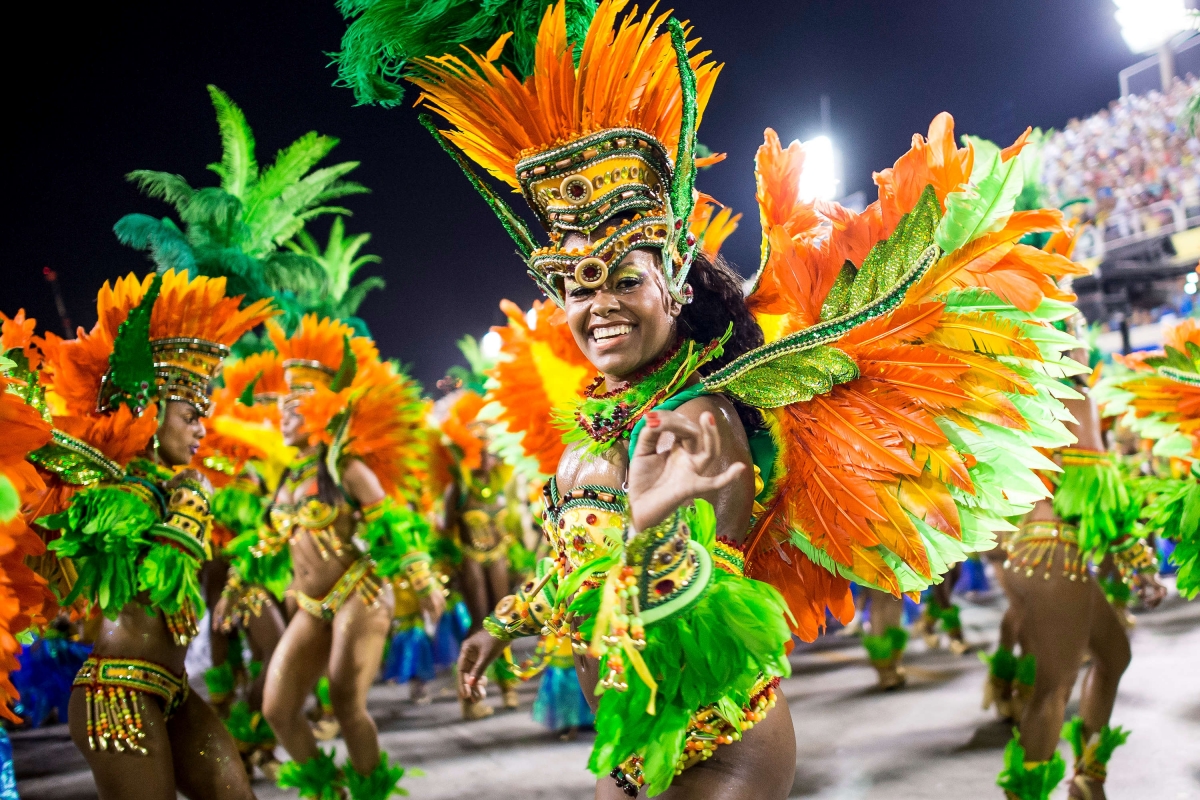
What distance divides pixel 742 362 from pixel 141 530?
2.22m

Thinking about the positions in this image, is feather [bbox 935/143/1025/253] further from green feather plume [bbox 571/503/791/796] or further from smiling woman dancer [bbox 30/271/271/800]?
smiling woman dancer [bbox 30/271/271/800]

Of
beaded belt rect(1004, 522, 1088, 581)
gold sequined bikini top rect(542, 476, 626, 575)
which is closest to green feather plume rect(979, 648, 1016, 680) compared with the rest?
beaded belt rect(1004, 522, 1088, 581)

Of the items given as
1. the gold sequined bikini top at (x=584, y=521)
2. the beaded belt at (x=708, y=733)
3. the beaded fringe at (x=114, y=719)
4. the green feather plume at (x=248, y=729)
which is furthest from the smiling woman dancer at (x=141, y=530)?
the green feather plume at (x=248, y=729)

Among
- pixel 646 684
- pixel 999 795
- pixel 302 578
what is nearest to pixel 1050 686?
pixel 999 795

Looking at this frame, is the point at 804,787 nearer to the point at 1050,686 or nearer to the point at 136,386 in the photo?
the point at 1050,686

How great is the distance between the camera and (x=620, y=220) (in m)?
1.97

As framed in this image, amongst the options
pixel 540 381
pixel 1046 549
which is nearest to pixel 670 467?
pixel 540 381

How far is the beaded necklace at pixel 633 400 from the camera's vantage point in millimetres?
1917

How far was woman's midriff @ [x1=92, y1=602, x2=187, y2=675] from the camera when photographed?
3002 mm

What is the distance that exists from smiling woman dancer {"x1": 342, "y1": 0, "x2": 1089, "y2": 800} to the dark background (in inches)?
68.1

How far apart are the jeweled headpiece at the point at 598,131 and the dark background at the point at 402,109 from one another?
1.61m

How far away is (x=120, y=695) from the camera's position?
2910mm

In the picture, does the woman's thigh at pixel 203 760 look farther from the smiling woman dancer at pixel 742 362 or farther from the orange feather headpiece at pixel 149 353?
the smiling woman dancer at pixel 742 362

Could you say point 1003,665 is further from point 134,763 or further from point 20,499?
point 20,499
